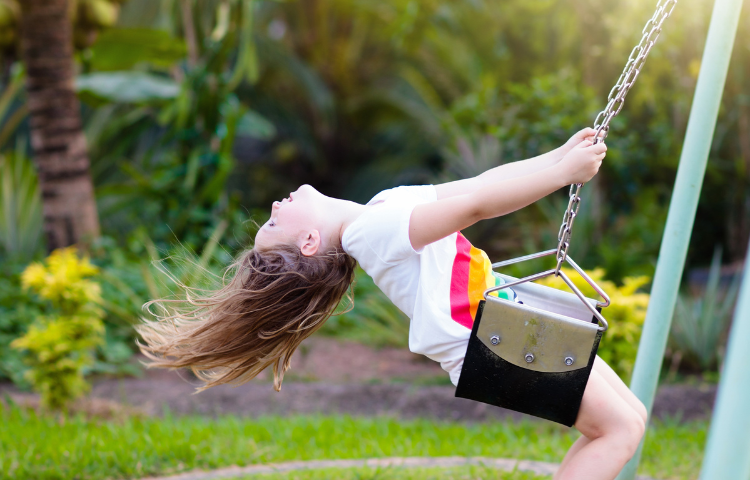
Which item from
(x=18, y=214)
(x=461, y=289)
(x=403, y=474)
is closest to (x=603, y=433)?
(x=461, y=289)

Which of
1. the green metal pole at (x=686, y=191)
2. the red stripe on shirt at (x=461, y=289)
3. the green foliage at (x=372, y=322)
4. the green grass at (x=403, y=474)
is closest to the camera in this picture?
the red stripe on shirt at (x=461, y=289)

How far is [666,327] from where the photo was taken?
248cm

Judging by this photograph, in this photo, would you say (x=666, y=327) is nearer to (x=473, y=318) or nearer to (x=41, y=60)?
(x=473, y=318)

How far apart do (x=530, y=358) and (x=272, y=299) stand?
80 cm

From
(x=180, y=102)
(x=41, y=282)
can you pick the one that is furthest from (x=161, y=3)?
(x=41, y=282)

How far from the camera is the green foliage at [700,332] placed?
4.81 meters

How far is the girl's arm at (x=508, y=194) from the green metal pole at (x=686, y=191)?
2.83ft

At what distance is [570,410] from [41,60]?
5.23 meters

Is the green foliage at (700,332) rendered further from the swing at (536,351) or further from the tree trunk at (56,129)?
the tree trunk at (56,129)

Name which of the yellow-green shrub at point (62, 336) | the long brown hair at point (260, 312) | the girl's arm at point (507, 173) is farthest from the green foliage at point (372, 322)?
the girl's arm at point (507, 173)

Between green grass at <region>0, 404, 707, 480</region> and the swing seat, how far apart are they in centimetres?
115

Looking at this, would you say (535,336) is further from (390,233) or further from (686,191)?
(686,191)

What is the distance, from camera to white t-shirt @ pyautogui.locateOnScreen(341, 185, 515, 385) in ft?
6.04

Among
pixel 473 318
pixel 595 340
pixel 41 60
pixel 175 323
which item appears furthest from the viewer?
pixel 41 60
